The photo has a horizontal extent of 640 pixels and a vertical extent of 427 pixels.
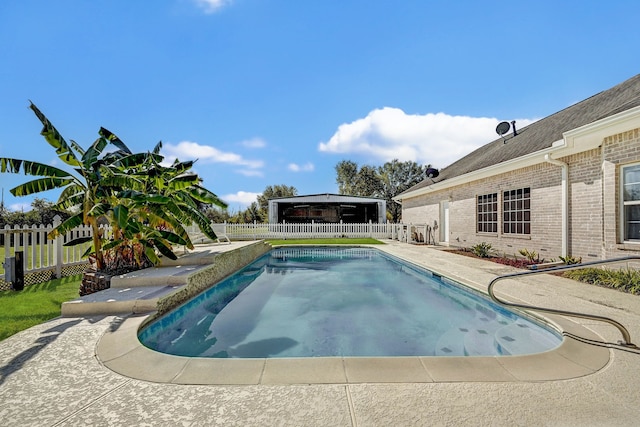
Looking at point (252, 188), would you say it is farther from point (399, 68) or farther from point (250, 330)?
point (250, 330)

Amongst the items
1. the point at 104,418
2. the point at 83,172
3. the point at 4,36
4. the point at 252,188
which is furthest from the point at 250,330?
the point at 252,188

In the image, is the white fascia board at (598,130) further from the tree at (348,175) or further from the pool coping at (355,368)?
the tree at (348,175)

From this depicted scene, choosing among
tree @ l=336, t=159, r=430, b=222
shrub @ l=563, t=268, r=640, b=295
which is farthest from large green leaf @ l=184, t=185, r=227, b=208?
tree @ l=336, t=159, r=430, b=222

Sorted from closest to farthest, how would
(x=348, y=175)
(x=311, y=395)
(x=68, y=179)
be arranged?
(x=311, y=395) < (x=68, y=179) < (x=348, y=175)

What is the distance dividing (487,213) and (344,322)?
922 cm

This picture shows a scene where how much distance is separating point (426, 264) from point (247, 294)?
5387 millimetres

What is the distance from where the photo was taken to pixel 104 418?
6.76 feet

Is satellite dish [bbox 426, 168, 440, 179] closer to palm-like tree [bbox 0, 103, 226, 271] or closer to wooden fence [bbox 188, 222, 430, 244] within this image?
wooden fence [bbox 188, 222, 430, 244]

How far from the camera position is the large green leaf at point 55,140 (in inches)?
217

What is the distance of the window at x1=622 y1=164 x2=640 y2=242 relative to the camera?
6.35 meters

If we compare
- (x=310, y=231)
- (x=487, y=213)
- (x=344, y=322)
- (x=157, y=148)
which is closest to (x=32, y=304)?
(x=157, y=148)

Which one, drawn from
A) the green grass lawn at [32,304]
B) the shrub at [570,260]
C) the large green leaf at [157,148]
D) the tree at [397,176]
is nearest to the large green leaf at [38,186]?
the green grass lawn at [32,304]

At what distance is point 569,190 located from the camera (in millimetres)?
8102

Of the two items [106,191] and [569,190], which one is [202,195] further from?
[569,190]
